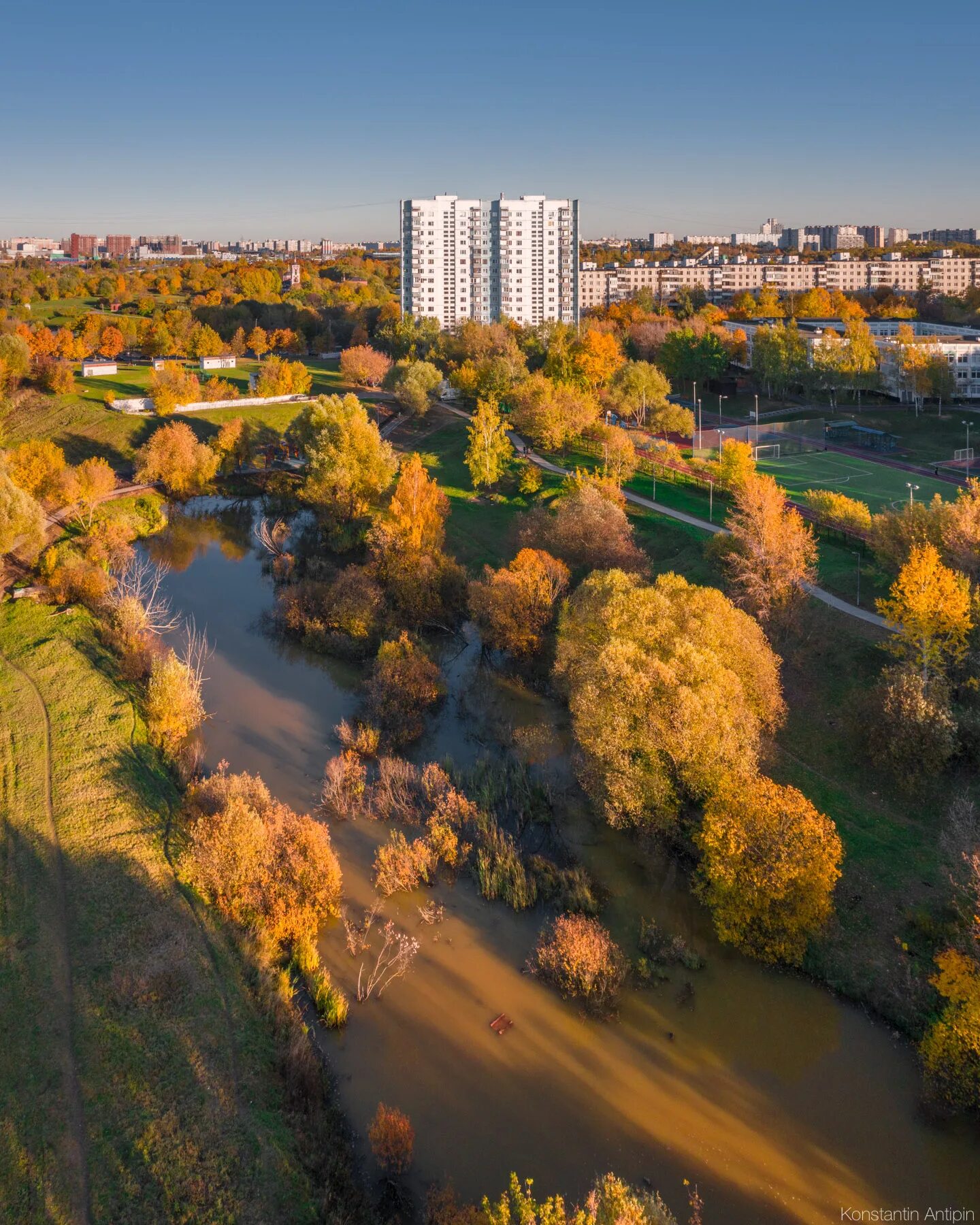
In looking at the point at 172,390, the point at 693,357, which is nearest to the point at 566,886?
the point at 172,390

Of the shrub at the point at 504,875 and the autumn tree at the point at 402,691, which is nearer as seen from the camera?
the shrub at the point at 504,875

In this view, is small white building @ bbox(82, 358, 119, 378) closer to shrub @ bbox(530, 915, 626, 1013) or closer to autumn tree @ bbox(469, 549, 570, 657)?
autumn tree @ bbox(469, 549, 570, 657)

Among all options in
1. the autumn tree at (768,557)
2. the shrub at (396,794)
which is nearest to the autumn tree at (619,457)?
the autumn tree at (768,557)

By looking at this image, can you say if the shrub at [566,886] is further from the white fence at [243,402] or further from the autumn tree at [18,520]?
the white fence at [243,402]

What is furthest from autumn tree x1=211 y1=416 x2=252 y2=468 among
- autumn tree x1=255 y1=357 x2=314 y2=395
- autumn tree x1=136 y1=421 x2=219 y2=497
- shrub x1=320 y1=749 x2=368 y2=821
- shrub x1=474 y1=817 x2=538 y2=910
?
shrub x1=474 y1=817 x2=538 y2=910

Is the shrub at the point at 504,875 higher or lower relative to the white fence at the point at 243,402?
lower

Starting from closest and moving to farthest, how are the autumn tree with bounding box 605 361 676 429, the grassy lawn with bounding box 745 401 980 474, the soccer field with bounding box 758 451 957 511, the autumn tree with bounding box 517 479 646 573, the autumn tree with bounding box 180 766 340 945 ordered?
the autumn tree with bounding box 180 766 340 945 < the autumn tree with bounding box 517 479 646 573 < the soccer field with bounding box 758 451 957 511 < the grassy lawn with bounding box 745 401 980 474 < the autumn tree with bounding box 605 361 676 429

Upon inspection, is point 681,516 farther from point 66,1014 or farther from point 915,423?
point 66,1014

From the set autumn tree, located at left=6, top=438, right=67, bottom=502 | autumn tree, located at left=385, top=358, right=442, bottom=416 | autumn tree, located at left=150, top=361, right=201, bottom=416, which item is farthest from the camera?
autumn tree, located at left=385, top=358, right=442, bottom=416

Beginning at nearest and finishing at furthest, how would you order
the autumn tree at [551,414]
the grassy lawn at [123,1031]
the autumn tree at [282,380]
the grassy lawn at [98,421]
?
the grassy lawn at [123,1031], the autumn tree at [551,414], the grassy lawn at [98,421], the autumn tree at [282,380]
